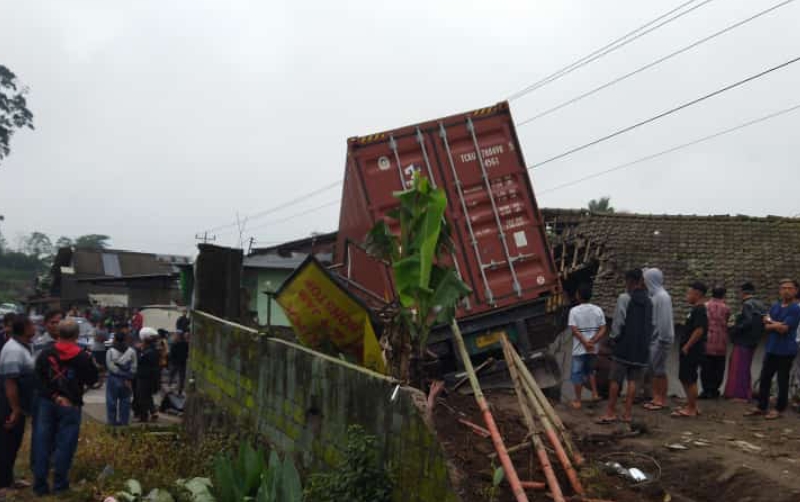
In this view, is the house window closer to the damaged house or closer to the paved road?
the paved road

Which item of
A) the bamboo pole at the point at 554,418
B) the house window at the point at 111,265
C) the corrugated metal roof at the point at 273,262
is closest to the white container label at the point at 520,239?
the bamboo pole at the point at 554,418

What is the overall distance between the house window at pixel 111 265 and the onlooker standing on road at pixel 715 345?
40365 millimetres

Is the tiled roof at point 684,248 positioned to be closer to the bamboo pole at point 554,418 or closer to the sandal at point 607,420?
the sandal at point 607,420

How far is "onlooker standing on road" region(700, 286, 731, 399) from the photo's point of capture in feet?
29.3

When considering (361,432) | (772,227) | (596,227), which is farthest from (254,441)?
(772,227)

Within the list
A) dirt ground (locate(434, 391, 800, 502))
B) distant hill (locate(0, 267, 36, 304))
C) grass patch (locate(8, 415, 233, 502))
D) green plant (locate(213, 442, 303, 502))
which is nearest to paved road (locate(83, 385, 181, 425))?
grass patch (locate(8, 415, 233, 502))

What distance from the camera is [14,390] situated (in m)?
6.91

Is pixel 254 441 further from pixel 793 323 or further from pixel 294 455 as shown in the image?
pixel 793 323

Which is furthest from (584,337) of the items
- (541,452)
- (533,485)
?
(533,485)

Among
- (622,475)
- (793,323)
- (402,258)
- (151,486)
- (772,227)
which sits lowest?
(151,486)

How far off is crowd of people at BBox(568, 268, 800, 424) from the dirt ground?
344 millimetres

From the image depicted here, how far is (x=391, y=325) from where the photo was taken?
629 centimetres

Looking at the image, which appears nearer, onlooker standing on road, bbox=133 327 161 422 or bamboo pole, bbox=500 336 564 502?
bamboo pole, bbox=500 336 564 502

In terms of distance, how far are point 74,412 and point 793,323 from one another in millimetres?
7344
